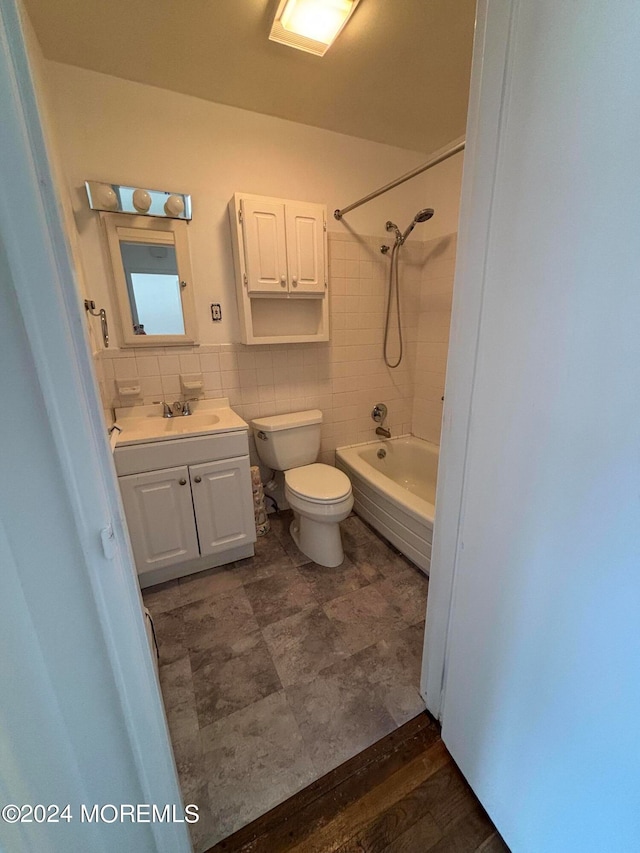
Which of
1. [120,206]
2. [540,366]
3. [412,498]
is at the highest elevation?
[120,206]

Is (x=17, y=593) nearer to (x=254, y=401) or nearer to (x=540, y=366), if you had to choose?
(x=540, y=366)

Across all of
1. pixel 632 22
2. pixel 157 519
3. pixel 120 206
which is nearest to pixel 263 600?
pixel 157 519

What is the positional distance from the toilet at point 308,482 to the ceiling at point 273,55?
1.70m

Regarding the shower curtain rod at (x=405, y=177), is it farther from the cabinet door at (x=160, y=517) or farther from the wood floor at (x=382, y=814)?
the wood floor at (x=382, y=814)

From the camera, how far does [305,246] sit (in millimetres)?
1911

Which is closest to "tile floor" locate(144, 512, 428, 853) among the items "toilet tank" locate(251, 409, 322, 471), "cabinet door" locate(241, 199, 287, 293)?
"toilet tank" locate(251, 409, 322, 471)

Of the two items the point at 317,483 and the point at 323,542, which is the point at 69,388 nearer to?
the point at 317,483

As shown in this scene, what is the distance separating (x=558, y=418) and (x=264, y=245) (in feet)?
5.69

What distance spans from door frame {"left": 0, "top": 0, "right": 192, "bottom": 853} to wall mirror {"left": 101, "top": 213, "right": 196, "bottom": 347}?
151 cm

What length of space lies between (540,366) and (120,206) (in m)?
2.00

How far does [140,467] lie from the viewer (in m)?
1.53

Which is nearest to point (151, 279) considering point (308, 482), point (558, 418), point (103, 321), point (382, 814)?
point (103, 321)

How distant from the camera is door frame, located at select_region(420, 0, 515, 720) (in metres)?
0.65

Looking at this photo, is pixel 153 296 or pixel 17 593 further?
pixel 153 296
